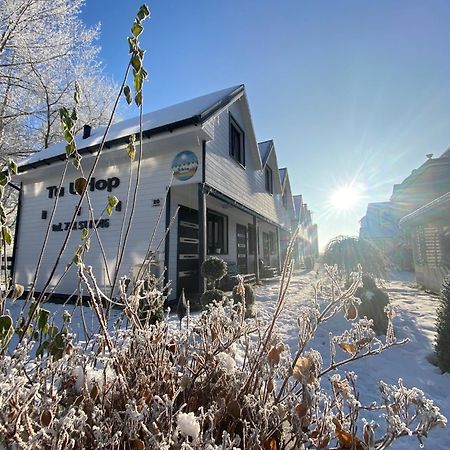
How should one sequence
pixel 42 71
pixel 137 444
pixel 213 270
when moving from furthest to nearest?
pixel 42 71
pixel 213 270
pixel 137 444

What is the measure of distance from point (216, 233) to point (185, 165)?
14.3 ft

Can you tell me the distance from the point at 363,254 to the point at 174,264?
217 inches

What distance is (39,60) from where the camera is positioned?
14.9m

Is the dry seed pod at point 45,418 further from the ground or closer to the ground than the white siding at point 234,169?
closer to the ground

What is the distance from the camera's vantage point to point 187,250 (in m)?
8.84

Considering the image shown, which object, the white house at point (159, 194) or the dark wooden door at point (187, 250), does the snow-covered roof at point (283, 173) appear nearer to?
the white house at point (159, 194)

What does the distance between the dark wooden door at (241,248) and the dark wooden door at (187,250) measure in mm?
4345

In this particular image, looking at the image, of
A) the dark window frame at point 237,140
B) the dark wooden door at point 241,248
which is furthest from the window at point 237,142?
the dark wooden door at point 241,248

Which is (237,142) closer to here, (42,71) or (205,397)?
(205,397)

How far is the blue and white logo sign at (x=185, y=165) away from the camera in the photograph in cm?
749

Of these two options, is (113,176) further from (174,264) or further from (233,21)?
(233,21)

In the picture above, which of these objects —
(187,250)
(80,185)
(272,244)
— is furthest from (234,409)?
(272,244)

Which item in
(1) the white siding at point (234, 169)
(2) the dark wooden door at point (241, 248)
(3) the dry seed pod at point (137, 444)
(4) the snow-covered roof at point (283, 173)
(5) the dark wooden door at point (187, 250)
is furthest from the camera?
(4) the snow-covered roof at point (283, 173)

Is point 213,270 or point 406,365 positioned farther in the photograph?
point 213,270
